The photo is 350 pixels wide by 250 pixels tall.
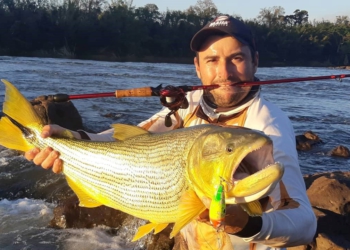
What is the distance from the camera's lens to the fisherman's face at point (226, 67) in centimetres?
321

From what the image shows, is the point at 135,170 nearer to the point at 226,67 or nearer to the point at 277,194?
the point at 277,194

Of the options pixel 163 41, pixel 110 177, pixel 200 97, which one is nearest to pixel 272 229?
pixel 110 177

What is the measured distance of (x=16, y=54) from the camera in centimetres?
5322

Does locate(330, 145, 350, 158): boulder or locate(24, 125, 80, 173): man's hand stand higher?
locate(24, 125, 80, 173): man's hand

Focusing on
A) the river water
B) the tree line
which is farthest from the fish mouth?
the tree line

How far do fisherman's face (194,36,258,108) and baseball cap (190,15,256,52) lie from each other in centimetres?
4

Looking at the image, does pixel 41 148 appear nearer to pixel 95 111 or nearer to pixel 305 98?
pixel 95 111

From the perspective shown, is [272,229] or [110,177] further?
[110,177]

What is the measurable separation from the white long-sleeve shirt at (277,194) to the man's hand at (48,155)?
3.33ft

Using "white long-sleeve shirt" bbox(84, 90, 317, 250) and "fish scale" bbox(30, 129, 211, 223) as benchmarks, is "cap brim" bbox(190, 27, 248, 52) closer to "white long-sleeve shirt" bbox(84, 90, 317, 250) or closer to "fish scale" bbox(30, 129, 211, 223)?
"white long-sleeve shirt" bbox(84, 90, 317, 250)

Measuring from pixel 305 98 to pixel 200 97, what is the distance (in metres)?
20.0

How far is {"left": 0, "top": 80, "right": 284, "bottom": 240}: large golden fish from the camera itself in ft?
6.97

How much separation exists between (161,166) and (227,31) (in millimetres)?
1168

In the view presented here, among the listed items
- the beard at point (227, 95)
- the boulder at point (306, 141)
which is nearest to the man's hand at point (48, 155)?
the beard at point (227, 95)
